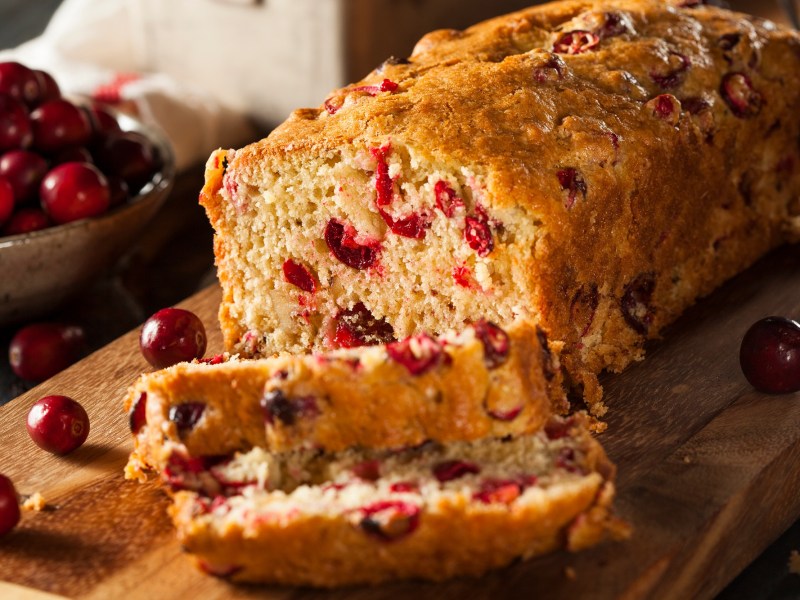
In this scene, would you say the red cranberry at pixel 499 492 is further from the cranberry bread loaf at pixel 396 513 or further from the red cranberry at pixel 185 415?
the red cranberry at pixel 185 415

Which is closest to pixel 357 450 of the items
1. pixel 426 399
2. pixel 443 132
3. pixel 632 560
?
pixel 426 399

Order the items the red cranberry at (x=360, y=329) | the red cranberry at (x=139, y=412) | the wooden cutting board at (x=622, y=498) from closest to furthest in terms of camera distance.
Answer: the wooden cutting board at (x=622, y=498), the red cranberry at (x=139, y=412), the red cranberry at (x=360, y=329)

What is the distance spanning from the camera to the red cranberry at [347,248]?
156 inches

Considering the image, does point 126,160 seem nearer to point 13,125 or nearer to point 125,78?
point 13,125

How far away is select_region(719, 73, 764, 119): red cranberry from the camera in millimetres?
4473

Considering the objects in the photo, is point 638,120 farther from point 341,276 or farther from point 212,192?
point 212,192

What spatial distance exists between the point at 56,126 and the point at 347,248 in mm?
1773

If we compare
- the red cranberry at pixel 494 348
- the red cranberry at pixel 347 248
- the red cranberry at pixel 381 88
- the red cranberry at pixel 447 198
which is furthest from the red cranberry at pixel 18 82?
the red cranberry at pixel 494 348

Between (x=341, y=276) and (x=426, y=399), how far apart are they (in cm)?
103

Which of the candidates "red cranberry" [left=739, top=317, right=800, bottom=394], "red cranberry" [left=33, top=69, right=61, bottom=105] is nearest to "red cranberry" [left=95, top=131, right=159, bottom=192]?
"red cranberry" [left=33, top=69, right=61, bottom=105]

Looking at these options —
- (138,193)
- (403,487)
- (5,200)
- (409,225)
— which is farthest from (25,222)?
(403,487)

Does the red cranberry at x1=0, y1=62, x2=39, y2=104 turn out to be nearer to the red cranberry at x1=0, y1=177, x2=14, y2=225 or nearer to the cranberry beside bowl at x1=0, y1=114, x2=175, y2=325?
the cranberry beside bowl at x1=0, y1=114, x2=175, y2=325

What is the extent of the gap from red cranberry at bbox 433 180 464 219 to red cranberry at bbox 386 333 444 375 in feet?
2.19

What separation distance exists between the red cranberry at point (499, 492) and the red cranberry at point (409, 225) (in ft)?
3.37
